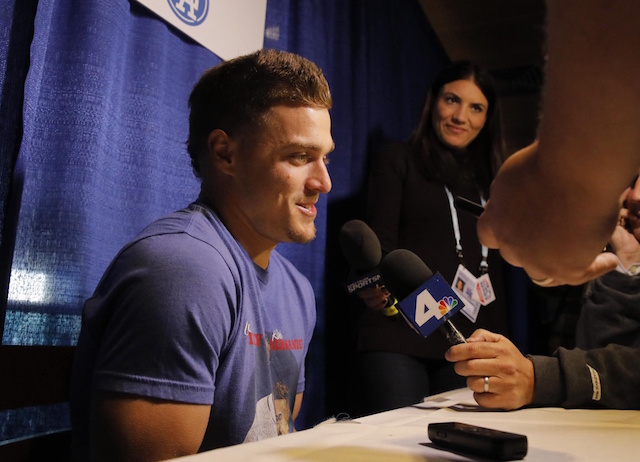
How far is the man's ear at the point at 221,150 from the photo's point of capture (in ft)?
3.71

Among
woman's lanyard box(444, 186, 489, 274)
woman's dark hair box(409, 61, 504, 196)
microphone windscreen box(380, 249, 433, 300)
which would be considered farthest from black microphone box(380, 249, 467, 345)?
woman's dark hair box(409, 61, 504, 196)

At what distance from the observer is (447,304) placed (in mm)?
956

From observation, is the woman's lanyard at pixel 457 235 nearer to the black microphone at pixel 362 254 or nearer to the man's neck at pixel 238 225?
the black microphone at pixel 362 254

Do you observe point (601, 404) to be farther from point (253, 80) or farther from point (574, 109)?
point (253, 80)

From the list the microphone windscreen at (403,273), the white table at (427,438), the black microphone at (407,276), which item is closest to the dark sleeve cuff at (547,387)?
the white table at (427,438)

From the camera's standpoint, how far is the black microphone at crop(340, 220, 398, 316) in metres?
1.22

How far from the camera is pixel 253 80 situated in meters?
1.15

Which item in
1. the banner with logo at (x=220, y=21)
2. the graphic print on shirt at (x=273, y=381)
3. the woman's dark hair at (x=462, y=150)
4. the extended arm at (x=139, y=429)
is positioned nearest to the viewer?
the extended arm at (x=139, y=429)

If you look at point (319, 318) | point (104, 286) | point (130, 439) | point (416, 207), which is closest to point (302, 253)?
point (319, 318)

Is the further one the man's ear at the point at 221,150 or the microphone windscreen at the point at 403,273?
the man's ear at the point at 221,150

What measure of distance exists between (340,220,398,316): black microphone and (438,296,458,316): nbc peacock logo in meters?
0.26

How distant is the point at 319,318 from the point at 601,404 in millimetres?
1099

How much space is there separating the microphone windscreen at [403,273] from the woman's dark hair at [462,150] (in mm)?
817

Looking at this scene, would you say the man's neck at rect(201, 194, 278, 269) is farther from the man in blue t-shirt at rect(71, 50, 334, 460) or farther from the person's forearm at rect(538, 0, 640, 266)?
the person's forearm at rect(538, 0, 640, 266)
